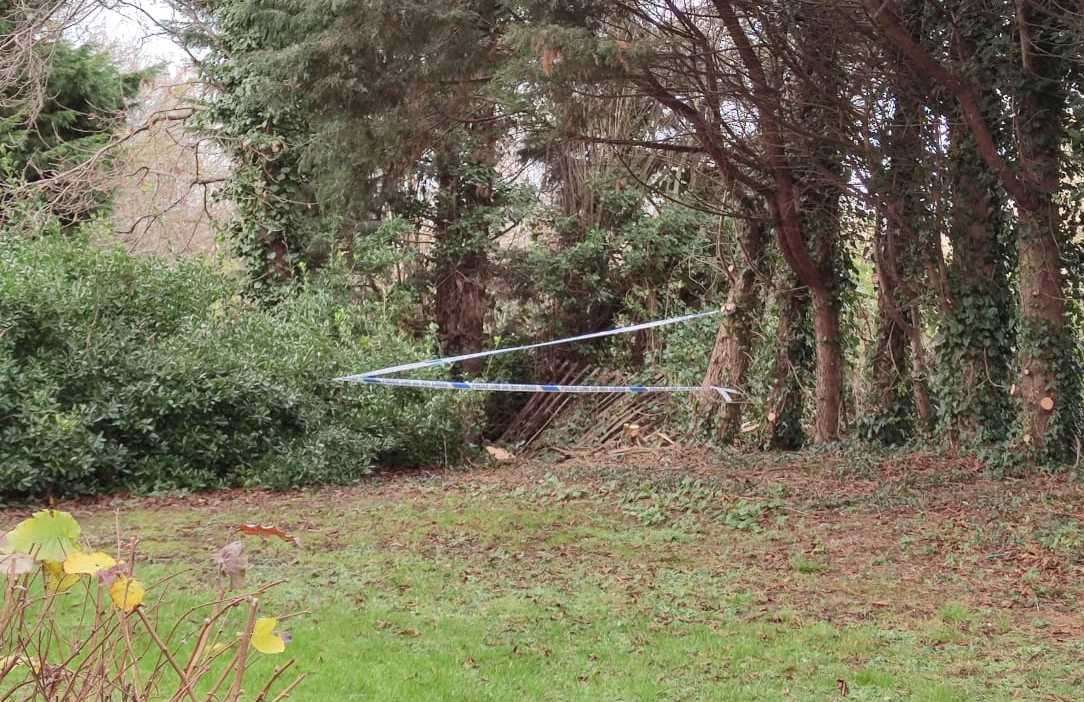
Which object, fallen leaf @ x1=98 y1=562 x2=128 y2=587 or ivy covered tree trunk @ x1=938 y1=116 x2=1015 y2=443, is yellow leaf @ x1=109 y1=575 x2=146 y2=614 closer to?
fallen leaf @ x1=98 y1=562 x2=128 y2=587

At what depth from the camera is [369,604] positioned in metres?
5.77

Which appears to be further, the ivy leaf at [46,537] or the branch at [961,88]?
the branch at [961,88]

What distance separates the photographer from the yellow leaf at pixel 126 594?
1711 mm

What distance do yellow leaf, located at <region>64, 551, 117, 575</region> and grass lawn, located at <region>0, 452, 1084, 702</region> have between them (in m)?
2.56

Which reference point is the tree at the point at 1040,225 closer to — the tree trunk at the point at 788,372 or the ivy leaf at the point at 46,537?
the tree trunk at the point at 788,372

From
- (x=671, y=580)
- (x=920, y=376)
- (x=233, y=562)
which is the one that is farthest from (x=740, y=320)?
(x=233, y=562)

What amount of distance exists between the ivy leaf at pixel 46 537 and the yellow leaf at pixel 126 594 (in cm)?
10

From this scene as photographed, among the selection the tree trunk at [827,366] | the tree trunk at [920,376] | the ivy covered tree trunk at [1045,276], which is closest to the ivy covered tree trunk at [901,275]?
the tree trunk at [920,376]

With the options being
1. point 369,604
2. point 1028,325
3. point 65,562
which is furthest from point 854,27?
point 65,562

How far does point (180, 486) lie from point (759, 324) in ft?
21.6

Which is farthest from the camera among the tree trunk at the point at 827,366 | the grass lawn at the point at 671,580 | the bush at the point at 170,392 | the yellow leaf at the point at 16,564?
Answer: the tree trunk at the point at 827,366

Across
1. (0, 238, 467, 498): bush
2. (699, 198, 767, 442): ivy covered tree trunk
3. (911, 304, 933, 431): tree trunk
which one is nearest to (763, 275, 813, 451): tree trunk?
(699, 198, 767, 442): ivy covered tree trunk

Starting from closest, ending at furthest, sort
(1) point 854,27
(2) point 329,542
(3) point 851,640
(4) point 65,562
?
(4) point 65,562 < (3) point 851,640 < (2) point 329,542 < (1) point 854,27

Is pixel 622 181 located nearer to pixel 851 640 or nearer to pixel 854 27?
pixel 854 27
